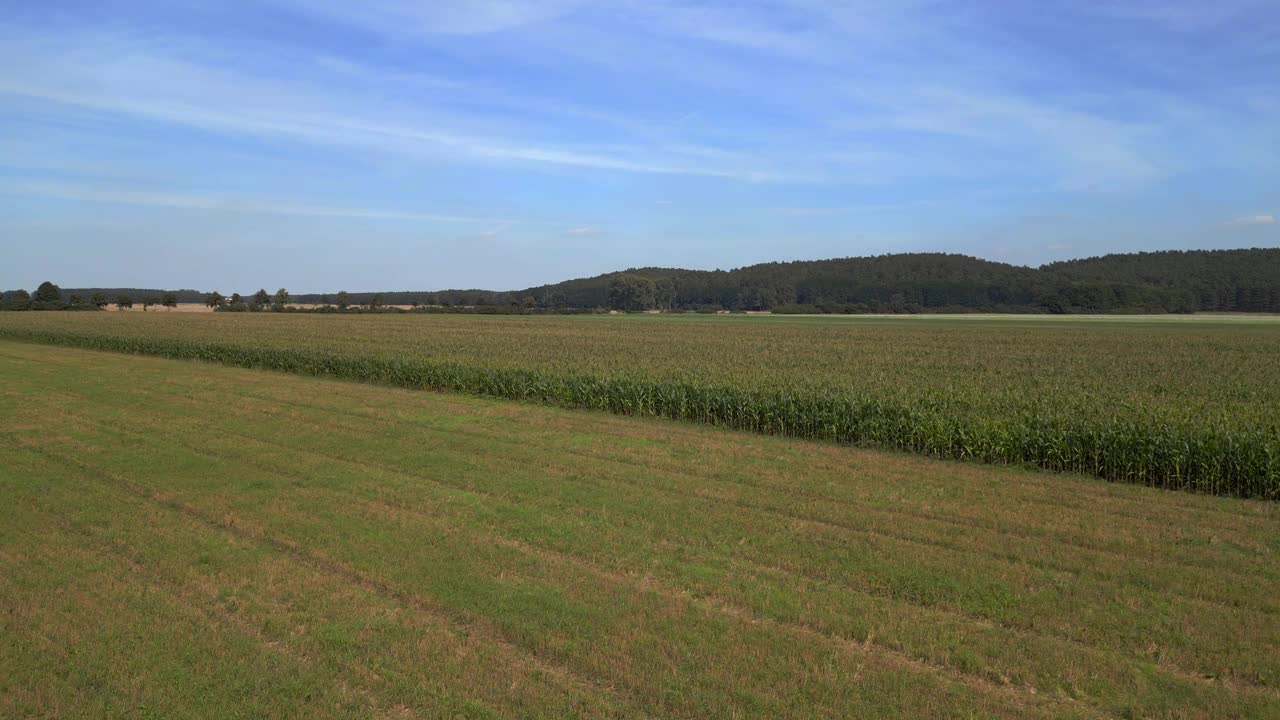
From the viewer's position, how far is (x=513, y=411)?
2033cm

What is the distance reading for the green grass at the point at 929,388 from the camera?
43.7 feet

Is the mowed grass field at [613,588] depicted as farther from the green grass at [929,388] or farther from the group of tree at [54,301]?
the group of tree at [54,301]

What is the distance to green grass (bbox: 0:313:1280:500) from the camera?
13.3 m

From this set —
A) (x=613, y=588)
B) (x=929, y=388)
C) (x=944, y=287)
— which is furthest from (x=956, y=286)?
(x=613, y=588)

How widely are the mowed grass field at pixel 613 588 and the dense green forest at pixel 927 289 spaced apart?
114m

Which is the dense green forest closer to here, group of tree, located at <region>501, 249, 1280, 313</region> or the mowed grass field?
group of tree, located at <region>501, 249, 1280, 313</region>

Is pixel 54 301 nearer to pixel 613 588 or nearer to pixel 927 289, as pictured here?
pixel 613 588

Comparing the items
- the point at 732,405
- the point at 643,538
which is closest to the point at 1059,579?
the point at 643,538

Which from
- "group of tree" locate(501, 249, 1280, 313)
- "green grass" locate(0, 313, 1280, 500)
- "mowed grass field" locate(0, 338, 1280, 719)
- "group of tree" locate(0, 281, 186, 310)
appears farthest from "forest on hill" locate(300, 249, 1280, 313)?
"mowed grass field" locate(0, 338, 1280, 719)

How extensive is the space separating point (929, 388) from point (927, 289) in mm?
131761

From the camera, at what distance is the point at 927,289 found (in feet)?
472

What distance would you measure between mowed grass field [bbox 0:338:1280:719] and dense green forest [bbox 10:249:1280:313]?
114 meters

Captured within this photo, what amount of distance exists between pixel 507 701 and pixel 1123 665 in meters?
4.41

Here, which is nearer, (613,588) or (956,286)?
(613,588)
